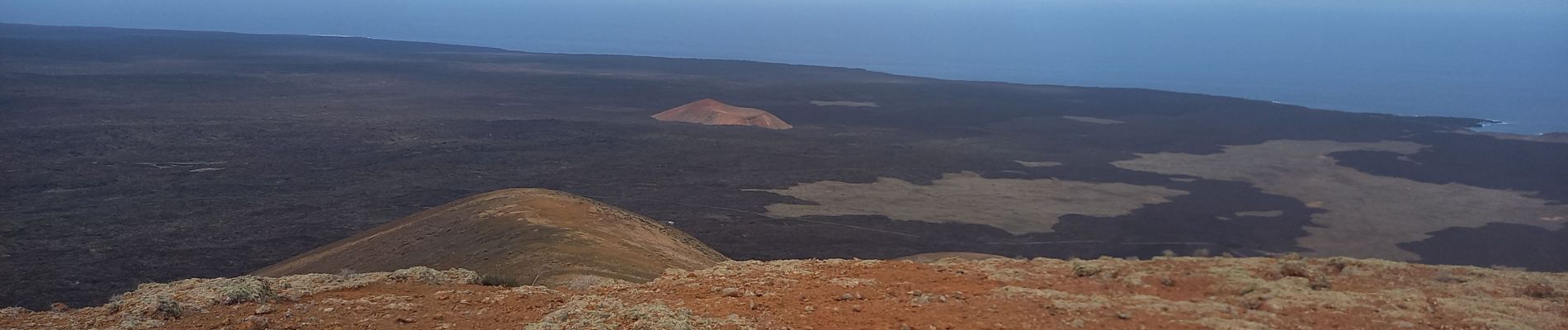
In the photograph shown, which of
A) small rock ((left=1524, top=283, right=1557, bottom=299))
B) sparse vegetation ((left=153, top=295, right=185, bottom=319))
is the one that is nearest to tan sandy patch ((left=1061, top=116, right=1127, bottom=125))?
small rock ((left=1524, top=283, right=1557, bottom=299))

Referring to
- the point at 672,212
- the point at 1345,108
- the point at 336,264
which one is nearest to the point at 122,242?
the point at 336,264

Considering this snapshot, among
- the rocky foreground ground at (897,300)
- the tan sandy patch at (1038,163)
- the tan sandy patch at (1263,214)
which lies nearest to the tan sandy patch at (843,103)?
the tan sandy patch at (1038,163)

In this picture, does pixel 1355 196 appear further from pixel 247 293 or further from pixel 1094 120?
pixel 247 293

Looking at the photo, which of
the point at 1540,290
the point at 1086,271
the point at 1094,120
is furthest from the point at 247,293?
the point at 1094,120

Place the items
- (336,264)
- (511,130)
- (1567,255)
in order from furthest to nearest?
(511,130) → (1567,255) → (336,264)

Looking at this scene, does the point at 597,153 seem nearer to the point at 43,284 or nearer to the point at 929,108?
the point at 43,284

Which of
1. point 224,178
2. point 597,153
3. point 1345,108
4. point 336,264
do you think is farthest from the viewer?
point 1345,108

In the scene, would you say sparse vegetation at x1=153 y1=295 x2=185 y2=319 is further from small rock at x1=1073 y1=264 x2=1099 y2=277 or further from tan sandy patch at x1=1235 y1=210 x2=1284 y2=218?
tan sandy patch at x1=1235 y1=210 x2=1284 y2=218
